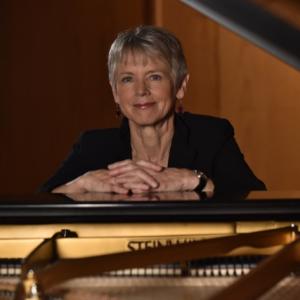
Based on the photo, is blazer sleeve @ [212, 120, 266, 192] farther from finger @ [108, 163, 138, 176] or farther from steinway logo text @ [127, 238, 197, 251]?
steinway logo text @ [127, 238, 197, 251]

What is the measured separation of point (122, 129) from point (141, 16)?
87.7 inches

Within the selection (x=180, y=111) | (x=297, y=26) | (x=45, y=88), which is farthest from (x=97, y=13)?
(x=180, y=111)

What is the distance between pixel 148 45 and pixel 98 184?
2.08 ft

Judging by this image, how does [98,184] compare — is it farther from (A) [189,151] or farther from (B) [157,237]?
(A) [189,151]

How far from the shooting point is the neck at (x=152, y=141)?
254 centimetres

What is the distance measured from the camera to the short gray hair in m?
2.39

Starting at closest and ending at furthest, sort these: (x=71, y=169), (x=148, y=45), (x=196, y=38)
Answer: (x=148, y=45)
(x=71, y=169)
(x=196, y=38)

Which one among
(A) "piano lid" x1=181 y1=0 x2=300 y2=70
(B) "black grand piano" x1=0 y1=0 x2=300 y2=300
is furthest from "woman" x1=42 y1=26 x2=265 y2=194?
(B) "black grand piano" x1=0 y1=0 x2=300 y2=300

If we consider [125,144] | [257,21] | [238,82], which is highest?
[238,82]

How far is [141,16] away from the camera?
473 cm

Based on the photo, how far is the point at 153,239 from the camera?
1.54m

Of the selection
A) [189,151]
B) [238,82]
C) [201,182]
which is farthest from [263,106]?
[201,182]

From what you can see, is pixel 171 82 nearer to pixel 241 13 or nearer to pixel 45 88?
pixel 241 13

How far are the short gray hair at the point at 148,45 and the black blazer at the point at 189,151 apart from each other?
0.23 m
